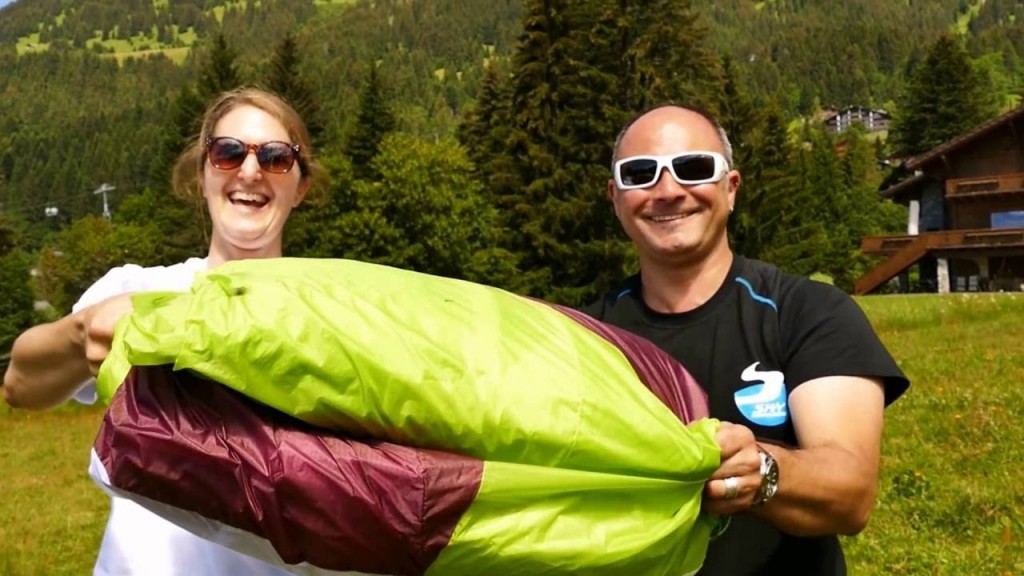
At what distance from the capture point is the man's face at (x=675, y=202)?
283cm

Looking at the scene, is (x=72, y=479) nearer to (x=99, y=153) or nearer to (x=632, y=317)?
(x=632, y=317)

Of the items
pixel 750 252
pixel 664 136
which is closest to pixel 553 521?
pixel 664 136

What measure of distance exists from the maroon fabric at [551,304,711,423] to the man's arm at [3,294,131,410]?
1.08 meters

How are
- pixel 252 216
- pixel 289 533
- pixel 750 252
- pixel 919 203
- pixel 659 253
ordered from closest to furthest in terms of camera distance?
pixel 289 533 < pixel 252 216 < pixel 659 253 < pixel 750 252 < pixel 919 203

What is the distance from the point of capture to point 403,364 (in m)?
1.68

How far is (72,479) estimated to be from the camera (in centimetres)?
1255

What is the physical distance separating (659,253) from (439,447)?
1359 millimetres

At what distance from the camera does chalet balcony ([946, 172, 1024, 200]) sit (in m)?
38.0

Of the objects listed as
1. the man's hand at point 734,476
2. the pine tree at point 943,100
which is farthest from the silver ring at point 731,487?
the pine tree at point 943,100

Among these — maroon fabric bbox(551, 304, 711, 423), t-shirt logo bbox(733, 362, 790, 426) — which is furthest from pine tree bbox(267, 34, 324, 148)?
maroon fabric bbox(551, 304, 711, 423)

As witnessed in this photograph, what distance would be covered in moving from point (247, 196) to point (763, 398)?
166 cm

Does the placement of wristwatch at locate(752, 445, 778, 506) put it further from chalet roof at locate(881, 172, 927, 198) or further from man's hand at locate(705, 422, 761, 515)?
chalet roof at locate(881, 172, 927, 198)

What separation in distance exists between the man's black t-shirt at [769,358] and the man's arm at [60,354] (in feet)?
5.39

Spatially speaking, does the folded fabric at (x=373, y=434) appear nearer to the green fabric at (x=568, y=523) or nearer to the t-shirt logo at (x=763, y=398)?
the green fabric at (x=568, y=523)
